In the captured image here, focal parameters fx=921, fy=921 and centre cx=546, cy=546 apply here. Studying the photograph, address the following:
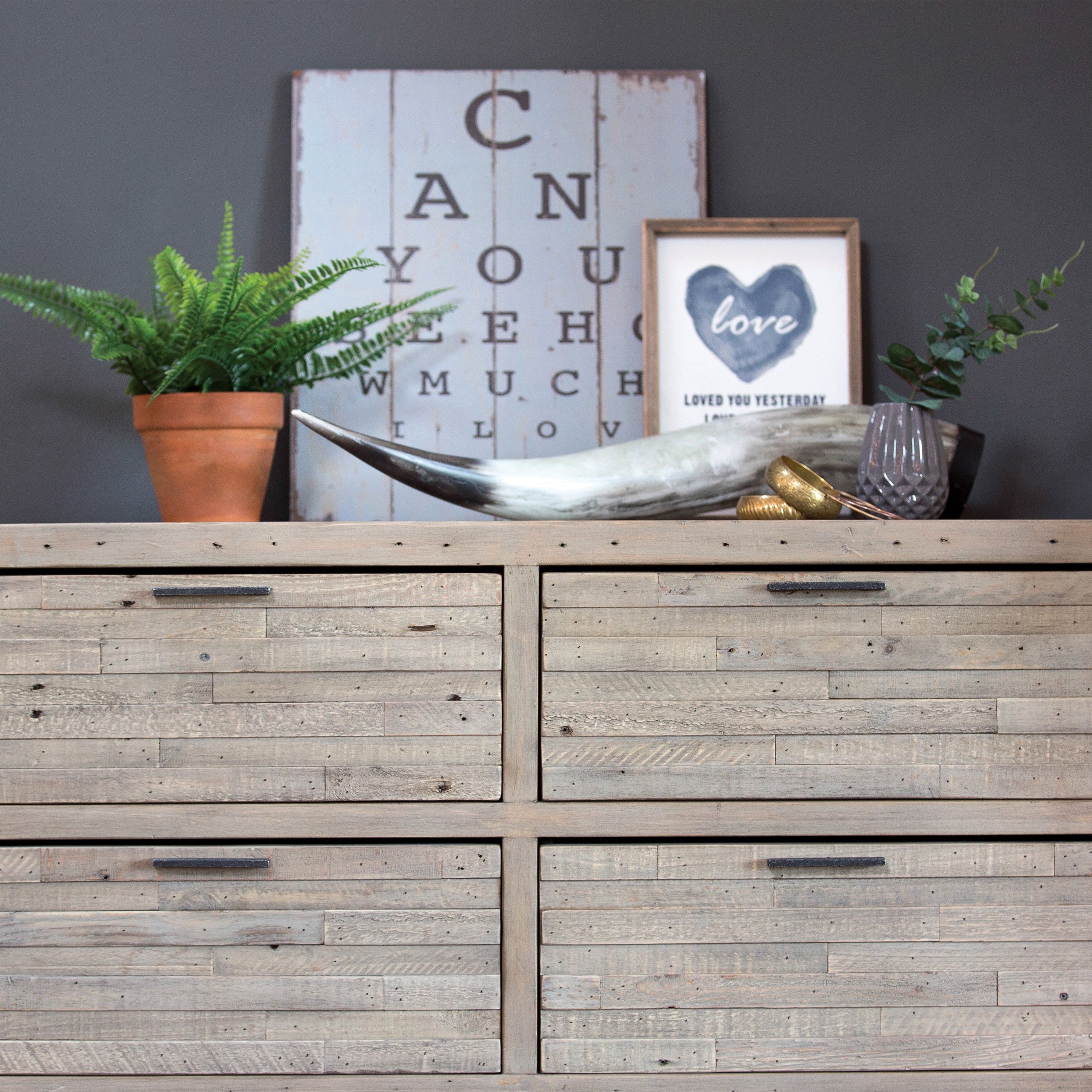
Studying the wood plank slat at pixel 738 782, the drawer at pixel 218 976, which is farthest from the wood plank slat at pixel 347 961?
the wood plank slat at pixel 738 782

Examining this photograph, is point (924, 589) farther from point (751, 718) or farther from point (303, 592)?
point (303, 592)

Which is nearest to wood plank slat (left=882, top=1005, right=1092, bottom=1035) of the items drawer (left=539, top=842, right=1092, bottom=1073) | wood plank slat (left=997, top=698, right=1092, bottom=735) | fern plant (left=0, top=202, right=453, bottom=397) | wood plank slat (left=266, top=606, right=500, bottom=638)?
drawer (left=539, top=842, right=1092, bottom=1073)

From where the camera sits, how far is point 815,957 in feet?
3.65

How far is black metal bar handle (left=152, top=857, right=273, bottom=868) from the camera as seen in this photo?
3.59 ft

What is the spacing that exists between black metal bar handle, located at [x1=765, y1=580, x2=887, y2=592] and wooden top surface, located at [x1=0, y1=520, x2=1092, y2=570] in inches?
0.9

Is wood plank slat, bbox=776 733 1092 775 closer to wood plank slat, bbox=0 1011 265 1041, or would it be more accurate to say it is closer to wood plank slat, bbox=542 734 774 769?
wood plank slat, bbox=542 734 774 769

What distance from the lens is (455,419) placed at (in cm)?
149

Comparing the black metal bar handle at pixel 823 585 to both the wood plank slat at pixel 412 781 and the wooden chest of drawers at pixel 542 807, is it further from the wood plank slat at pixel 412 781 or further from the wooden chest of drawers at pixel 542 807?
the wood plank slat at pixel 412 781

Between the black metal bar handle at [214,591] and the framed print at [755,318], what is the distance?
2.29 feet

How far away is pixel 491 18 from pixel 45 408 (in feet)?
3.17

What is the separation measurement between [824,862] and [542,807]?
13.6 inches

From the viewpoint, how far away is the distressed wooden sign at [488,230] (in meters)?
1.48

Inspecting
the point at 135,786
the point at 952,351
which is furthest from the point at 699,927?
the point at 952,351

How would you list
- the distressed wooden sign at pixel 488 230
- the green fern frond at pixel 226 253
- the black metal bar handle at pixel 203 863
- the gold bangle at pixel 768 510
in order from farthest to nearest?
the distressed wooden sign at pixel 488 230
the green fern frond at pixel 226 253
the gold bangle at pixel 768 510
the black metal bar handle at pixel 203 863
